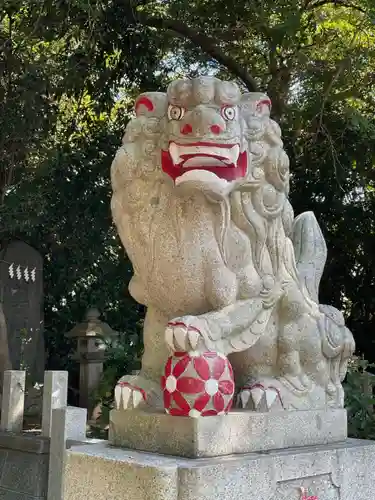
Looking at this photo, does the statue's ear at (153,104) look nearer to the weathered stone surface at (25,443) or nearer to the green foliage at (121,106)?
the weathered stone surface at (25,443)

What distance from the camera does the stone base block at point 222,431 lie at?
167cm

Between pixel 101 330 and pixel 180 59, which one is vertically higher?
pixel 180 59

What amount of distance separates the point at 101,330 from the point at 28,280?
1.07 metres

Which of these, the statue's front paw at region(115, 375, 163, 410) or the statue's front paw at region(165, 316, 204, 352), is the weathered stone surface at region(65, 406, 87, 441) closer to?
the statue's front paw at region(115, 375, 163, 410)

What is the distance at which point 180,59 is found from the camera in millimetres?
6305

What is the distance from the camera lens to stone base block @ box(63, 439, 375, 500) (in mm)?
1556

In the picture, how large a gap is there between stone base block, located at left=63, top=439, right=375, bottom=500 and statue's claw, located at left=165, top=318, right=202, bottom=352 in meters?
0.30

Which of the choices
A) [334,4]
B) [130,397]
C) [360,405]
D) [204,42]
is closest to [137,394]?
[130,397]

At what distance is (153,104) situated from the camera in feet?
6.38

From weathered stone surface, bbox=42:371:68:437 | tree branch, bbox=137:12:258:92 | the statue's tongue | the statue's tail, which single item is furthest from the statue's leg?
tree branch, bbox=137:12:258:92

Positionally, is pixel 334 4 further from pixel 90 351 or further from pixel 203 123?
pixel 203 123

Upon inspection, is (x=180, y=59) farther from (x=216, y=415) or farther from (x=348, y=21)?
(x=216, y=415)

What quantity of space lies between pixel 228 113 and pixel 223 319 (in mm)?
628

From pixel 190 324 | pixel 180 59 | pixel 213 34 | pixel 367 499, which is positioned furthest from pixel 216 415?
pixel 180 59
